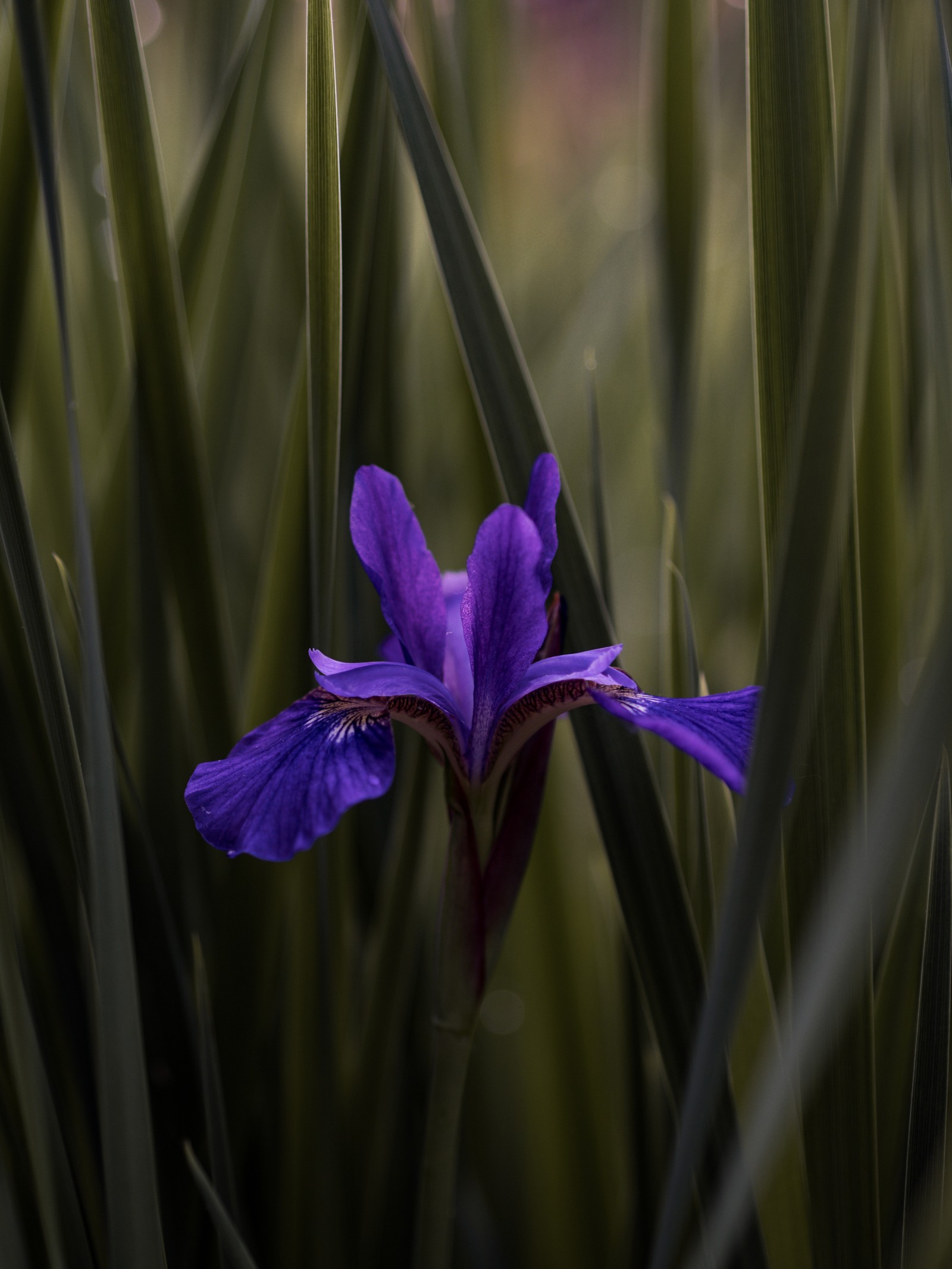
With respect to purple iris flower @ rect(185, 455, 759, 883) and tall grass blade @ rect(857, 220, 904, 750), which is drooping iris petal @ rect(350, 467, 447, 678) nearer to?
purple iris flower @ rect(185, 455, 759, 883)

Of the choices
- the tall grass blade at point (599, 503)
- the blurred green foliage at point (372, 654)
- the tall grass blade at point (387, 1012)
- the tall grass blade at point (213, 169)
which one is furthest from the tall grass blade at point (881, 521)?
the tall grass blade at point (213, 169)

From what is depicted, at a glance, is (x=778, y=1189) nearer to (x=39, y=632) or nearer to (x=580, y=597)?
(x=580, y=597)

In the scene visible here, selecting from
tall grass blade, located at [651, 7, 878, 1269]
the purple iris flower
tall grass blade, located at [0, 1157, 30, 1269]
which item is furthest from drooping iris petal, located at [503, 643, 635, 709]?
tall grass blade, located at [0, 1157, 30, 1269]

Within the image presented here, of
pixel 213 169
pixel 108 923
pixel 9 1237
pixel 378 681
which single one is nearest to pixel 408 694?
pixel 378 681

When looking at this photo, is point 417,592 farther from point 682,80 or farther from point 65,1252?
point 682,80

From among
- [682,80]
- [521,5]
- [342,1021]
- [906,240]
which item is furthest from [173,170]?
[342,1021]

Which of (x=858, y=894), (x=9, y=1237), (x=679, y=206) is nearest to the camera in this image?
(x=858, y=894)
